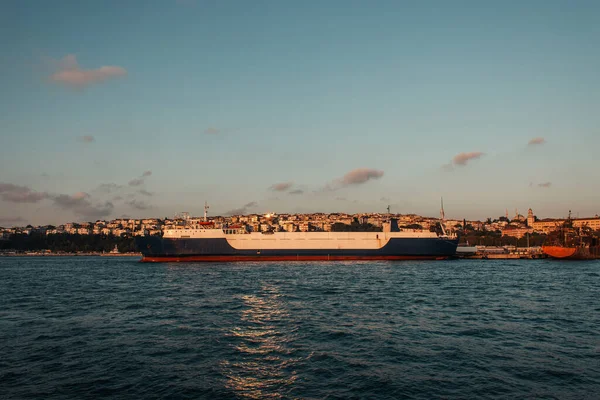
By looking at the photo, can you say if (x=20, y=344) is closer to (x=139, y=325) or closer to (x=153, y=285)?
(x=139, y=325)

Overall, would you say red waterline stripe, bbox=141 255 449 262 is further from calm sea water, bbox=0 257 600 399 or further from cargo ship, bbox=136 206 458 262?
calm sea water, bbox=0 257 600 399

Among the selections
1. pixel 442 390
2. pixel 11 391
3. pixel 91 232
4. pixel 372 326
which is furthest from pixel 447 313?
pixel 91 232

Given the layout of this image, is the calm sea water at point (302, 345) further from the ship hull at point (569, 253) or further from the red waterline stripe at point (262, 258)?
the ship hull at point (569, 253)

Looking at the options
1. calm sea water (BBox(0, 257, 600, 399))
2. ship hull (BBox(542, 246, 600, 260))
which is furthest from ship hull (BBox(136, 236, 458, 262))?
calm sea water (BBox(0, 257, 600, 399))

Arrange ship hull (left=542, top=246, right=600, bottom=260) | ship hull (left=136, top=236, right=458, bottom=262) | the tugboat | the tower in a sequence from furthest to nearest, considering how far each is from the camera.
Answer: the tower → the tugboat → ship hull (left=542, top=246, right=600, bottom=260) → ship hull (left=136, top=236, right=458, bottom=262)

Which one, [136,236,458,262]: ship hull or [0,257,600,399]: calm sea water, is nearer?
[0,257,600,399]: calm sea water

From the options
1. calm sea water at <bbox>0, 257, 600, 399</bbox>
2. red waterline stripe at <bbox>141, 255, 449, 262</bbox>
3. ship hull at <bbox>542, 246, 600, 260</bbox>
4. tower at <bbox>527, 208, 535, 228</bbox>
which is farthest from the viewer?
tower at <bbox>527, 208, 535, 228</bbox>

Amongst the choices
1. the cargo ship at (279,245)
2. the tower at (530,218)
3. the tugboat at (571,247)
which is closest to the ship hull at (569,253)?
the tugboat at (571,247)

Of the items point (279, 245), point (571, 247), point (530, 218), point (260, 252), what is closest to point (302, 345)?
point (260, 252)
